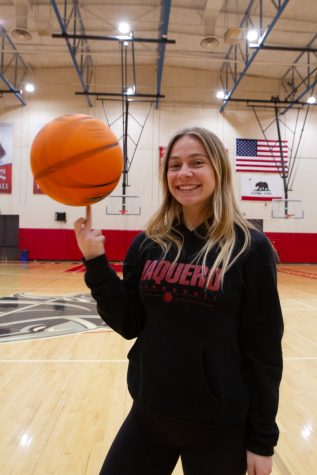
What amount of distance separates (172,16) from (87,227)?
11.3 m

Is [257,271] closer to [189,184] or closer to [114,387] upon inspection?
[189,184]

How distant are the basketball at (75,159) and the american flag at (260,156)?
12599 millimetres

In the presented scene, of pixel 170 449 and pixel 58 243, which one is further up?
pixel 58 243

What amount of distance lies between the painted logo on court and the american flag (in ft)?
30.9

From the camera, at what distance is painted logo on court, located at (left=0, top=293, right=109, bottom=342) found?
152 inches

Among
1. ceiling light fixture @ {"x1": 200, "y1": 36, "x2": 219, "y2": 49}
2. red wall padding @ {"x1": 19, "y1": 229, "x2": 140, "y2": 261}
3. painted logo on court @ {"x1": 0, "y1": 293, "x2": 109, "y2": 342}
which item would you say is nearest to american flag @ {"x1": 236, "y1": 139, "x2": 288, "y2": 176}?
ceiling light fixture @ {"x1": 200, "y1": 36, "x2": 219, "y2": 49}

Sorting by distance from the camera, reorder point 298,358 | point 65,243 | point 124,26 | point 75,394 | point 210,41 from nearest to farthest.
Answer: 1. point 75,394
2. point 298,358
3. point 124,26
4. point 210,41
5. point 65,243

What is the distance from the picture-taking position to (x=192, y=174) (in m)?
1.05

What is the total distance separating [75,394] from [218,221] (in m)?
Answer: 1.93

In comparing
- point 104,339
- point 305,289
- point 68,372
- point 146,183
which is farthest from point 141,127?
point 68,372

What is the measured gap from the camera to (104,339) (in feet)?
12.3

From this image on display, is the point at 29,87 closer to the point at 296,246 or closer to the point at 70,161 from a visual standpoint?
the point at 296,246

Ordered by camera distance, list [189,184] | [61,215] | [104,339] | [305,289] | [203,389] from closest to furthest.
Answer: [203,389], [189,184], [104,339], [305,289], [61,215]

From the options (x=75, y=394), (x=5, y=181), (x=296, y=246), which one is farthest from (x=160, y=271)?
(x=296, y=246)
